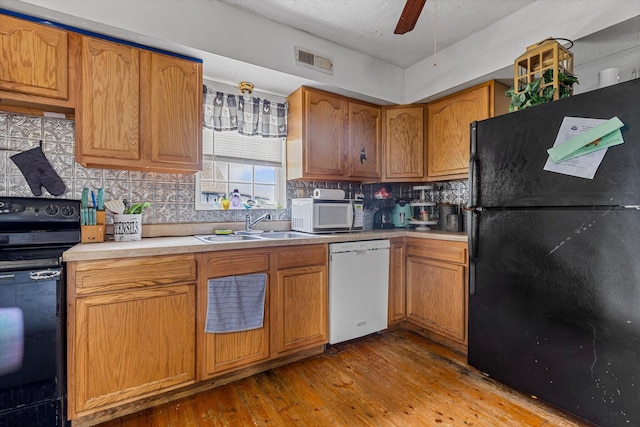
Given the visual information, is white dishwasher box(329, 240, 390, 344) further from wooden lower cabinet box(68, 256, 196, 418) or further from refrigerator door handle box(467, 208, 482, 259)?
wooden lower cabinet box(68, 256, 196, 418)

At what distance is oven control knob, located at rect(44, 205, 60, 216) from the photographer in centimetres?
176

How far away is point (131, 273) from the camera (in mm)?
1616

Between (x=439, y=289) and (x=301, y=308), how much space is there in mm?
1172

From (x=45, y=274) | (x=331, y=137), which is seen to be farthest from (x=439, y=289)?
(x=45, y=274)

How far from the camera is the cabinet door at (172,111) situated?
1.95m

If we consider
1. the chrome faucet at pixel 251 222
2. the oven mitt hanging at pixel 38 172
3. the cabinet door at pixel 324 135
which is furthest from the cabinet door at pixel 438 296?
the oven mitt hanging at pixel 38 172

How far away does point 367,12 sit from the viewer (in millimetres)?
2156

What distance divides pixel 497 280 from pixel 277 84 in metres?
2.20

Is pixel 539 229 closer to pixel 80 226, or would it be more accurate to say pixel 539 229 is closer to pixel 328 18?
pixel 328 18

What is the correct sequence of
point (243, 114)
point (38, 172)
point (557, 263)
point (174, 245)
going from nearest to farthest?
point (557, 263)
point (174, 245)
point (38, 172)
point (243, 114)

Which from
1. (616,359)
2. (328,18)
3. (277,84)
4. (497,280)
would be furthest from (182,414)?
(328,18)

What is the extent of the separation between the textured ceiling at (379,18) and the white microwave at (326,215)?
1.36 m

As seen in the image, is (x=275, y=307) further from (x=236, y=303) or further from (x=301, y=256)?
(x=301, y=256)

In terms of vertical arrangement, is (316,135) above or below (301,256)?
above
